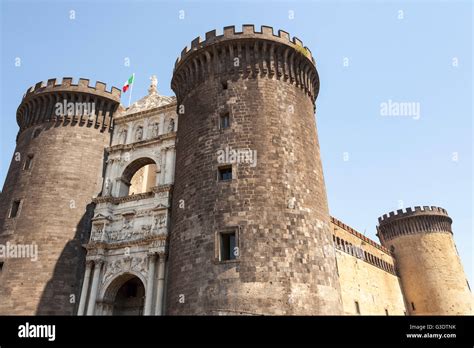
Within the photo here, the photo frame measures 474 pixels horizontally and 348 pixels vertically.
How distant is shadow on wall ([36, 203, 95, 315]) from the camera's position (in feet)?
65.3

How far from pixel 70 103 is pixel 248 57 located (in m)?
12.6

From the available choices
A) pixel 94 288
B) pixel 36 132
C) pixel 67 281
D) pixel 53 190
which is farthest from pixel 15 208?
pixel 94 288

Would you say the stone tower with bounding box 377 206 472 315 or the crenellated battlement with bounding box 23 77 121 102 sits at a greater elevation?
the crenellated battlement with bounding box 23 77 121 102

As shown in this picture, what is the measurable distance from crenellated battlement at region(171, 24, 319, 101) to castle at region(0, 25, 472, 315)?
0.07m

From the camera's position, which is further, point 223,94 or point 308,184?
point 223,94

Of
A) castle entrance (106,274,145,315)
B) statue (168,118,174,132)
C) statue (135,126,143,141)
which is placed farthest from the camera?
statue (135,126,143,141)

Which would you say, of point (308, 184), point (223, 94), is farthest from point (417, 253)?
point (223, 94)

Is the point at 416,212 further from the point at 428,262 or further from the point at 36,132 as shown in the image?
the point at 36,132

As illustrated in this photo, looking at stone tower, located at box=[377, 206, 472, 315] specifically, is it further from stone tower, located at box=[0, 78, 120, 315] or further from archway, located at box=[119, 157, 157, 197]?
stone tower, located at box=[0, 78, 120, 315]

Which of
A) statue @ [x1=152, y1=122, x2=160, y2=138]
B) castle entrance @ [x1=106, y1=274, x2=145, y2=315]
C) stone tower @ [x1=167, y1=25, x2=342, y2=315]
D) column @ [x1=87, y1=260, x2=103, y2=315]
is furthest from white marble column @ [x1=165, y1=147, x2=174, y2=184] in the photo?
column @ [x1=87, y1=260, x2=103, y2=315]

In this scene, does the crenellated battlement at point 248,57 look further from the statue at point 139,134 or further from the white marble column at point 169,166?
the statue at point 139,134

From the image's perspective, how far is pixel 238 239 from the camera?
16.3 metres

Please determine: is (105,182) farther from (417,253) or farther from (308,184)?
(417,253)
